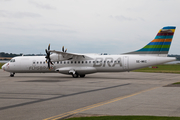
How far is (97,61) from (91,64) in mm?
1026

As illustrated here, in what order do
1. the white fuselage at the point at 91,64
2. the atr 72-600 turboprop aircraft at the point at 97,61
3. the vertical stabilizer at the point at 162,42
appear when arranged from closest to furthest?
the vertical stabilizer at the point at 162,42, the atr 72-600 turboprop aircraft at the point at 97,61, the white fuselage at the point at 91,64

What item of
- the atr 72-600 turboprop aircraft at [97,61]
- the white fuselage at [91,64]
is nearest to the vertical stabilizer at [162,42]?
the atr 72-600 turboprop aircraft at [97,61]

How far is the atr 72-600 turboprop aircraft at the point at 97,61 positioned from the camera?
95.7 ft

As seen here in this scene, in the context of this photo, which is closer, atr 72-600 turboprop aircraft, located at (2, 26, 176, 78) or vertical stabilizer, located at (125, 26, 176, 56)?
vertical stabilizer, located at (125, 26, 176, 56)

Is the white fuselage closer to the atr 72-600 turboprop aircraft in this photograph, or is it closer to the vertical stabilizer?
the atr 72-600 turboprop aircraft

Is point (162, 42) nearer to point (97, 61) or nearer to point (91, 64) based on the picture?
point (97, 61)

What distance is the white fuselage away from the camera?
29.6m

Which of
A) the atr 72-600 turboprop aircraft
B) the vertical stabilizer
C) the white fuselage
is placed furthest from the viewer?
the white fuselage

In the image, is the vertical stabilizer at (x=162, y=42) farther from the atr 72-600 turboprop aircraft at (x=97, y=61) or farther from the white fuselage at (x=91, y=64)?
the white fuselage at (x=91, y=64)

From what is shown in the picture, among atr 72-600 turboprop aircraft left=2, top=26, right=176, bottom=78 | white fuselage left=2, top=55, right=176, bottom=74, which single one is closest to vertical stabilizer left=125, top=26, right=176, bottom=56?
atr 72-600 turboprop aircraft left=2, top=26, right=176, bottom=78

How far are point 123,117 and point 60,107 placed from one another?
368 cm

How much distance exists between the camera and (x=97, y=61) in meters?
31.8

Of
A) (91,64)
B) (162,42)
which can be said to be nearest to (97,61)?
(91,64)

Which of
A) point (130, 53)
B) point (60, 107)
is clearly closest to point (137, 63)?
point (130, 53)
